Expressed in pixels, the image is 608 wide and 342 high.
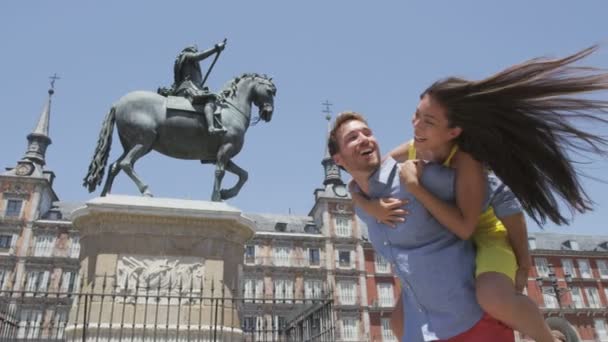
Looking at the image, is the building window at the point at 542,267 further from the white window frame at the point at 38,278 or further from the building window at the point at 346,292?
the white window frame at the point at 38,278

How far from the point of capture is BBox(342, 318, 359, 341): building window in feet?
142

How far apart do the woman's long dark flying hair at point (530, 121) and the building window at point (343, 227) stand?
47357 millimetres

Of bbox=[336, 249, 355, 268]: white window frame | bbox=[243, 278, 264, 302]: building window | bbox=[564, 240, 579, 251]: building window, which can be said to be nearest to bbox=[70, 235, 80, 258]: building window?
bbox=[243, 278, 264, 302]: building window

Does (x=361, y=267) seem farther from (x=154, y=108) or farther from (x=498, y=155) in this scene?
(x=498, y=155)

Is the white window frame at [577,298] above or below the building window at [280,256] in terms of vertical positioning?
below

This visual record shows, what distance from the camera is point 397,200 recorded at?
5.10ft

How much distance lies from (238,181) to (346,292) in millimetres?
40765

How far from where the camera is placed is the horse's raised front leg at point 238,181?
21.6 ft

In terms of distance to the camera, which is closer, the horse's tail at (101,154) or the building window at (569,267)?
the horse's tail at (101,154)

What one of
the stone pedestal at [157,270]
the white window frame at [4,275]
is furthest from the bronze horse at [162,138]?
the white window frame at [4,275]

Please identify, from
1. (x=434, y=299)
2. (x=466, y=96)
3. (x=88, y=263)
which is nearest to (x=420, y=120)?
(x=466, y=96)

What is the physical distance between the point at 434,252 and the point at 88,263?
4917 mm

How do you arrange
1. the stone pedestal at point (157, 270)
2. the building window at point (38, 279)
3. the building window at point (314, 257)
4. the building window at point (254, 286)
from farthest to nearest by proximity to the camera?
the building window at point (314, 257) → the building window at point (254, 286) → the building window at point (38, 279) → the stone pedestal at point (157, 270)

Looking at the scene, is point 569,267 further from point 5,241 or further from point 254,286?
point 5,241
